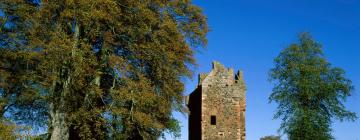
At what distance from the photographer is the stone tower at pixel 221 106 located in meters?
29.2

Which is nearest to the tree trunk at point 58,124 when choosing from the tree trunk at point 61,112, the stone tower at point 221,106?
the tree trunk at point 61,112

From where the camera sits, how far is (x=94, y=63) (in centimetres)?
1980

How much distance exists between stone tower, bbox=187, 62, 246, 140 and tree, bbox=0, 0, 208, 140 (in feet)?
17.1

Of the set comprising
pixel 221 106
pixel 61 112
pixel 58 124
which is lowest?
pixel 58 124

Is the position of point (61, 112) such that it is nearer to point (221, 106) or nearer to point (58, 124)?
point (58, 124)

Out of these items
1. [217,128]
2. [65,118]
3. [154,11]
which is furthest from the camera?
[217,128]

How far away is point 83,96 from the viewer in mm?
21547

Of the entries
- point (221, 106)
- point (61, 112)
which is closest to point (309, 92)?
point (221, 106)

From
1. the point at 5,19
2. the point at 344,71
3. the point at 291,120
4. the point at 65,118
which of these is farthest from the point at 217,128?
the point at 5,19

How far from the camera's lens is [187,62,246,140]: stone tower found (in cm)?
2922

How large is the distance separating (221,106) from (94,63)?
12342 mm

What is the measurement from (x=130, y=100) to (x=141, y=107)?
0.69 metres

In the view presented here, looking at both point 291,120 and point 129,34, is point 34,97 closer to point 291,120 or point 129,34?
point 129,34

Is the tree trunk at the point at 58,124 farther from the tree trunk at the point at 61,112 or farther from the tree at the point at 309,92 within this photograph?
the tree at the point at 309,92
